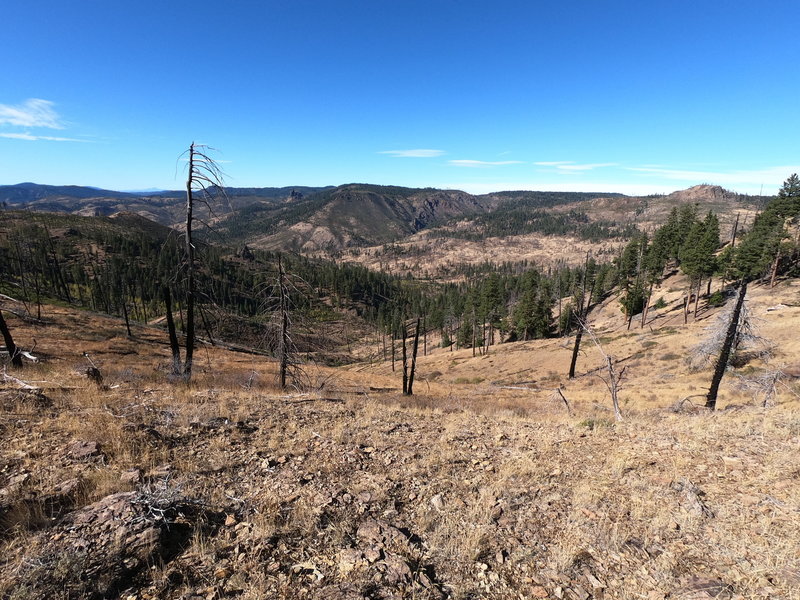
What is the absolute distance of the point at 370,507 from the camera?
595 cm

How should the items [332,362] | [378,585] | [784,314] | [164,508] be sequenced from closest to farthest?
[378,585] → [164,508] → [784,314] → [332,362]

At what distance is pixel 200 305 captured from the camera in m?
13.0

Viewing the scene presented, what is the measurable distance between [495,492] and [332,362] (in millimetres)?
92221

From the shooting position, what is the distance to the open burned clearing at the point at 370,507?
4098 mm

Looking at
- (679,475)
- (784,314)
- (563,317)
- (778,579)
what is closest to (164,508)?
(778,579)

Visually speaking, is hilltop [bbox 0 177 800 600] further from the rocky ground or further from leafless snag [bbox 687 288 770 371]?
leafless snag [bbox 687 288 770 371]

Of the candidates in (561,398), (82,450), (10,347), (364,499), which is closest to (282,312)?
(82,450)

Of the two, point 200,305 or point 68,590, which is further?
point 200,305

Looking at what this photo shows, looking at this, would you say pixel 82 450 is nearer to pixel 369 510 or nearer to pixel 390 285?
pixel 369 510

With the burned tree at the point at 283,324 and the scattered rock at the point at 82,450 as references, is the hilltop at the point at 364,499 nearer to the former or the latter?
the scattered rock at the point at 82,450

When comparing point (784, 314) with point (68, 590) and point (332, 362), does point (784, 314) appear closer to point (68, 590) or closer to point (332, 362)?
point (68, 590)

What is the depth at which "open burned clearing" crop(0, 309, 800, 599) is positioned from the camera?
13.4 ft

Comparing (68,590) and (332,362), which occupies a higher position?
(68,590)

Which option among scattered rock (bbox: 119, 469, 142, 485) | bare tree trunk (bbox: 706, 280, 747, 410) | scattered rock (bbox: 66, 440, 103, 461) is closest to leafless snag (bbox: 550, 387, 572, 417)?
bare tree trunk (bbox: 706, 280, 747, 410)
